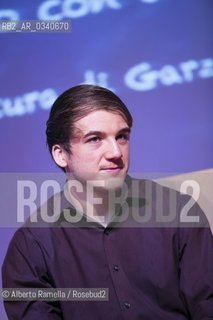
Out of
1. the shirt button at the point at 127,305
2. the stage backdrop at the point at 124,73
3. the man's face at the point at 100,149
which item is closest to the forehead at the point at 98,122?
the man's face at the point at 100,149

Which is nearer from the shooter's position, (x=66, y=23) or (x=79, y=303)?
(x=79, y=303)

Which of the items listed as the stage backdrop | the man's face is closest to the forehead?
the man's face

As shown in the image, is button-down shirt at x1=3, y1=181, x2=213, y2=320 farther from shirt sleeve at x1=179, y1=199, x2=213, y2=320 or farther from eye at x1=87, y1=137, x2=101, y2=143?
eye at x1=87, y1=137, x2=101, y2=143

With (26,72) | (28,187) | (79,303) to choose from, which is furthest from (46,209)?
(26,72)

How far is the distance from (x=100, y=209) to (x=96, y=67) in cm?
44

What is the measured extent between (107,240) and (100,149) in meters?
0.26

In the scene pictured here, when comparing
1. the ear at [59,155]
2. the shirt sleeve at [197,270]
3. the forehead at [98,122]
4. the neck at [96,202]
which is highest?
the forehead at [98,122]

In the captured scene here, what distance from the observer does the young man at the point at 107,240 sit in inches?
50.9

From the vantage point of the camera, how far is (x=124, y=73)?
1.47 meters

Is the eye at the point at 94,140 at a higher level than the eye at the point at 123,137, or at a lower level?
lower

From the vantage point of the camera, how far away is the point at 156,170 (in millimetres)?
1461

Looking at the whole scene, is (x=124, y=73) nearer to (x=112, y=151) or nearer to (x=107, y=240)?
(x=112, y=151)

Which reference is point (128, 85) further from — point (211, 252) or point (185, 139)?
point (211, 252)

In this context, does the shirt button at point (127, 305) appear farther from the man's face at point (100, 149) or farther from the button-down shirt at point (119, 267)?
the man's face at point (100, 149)
